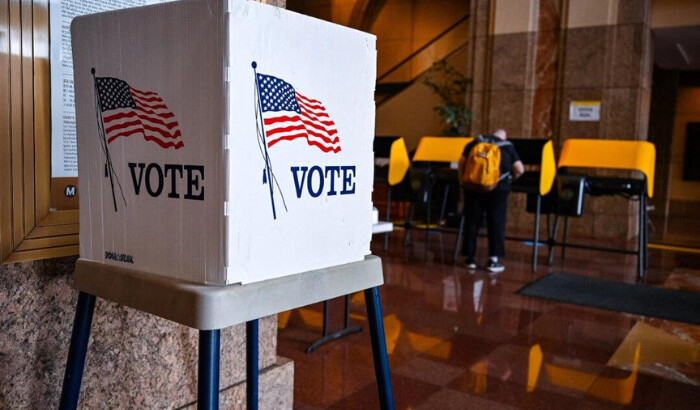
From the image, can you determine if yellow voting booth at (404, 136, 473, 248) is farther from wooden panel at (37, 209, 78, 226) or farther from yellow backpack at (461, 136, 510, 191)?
wooden panel at (37, 209, 78, 226)

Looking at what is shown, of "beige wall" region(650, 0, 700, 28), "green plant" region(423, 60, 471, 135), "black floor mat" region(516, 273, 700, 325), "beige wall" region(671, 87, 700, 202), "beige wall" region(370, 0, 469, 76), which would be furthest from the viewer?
"beige wall" region(671, 87, 700, 202)

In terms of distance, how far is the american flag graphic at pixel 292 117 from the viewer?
0.98m

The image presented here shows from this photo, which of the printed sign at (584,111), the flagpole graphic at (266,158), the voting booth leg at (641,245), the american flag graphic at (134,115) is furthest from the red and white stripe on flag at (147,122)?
the printed sign at (584,111)

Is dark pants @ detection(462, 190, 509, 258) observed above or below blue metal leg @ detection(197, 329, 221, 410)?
below

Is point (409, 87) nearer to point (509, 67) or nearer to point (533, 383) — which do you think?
point (509, 67)

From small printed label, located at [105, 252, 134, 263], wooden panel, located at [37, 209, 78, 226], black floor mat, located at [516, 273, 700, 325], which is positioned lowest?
black floor mat, located at [516, 273, 700, 325]

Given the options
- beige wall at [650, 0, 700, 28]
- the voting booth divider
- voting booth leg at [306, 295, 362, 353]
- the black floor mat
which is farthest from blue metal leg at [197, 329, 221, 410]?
beige wall at [650, 0, 700, 28]

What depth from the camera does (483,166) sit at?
5.20m

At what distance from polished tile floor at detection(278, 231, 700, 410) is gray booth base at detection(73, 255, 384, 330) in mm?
1466

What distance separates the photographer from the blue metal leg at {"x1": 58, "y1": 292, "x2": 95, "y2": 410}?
1.18m

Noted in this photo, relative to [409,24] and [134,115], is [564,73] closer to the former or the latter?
[409,24]

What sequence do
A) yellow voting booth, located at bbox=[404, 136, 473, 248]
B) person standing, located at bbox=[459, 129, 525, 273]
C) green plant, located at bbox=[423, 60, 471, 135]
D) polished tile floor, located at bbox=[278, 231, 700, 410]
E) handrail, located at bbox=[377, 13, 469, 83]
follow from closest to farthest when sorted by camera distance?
1. polished tile floor, located at bbox=[278, 231, 700, 410]
2. person standing, located at bbox=[459, 129, 525, 273]
3. yellow voting booth, located at bbox=[404, 136, 473, 248]
4. green plant, located at bbox=[423, 60, 471, 135]
5. handrail, located at bbox=[377, 13, 469, 83]

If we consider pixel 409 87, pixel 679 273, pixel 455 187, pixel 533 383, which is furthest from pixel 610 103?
pixel 533 383

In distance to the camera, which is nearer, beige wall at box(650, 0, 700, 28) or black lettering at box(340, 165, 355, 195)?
black lettering at box(340, 165, 355, 195)
